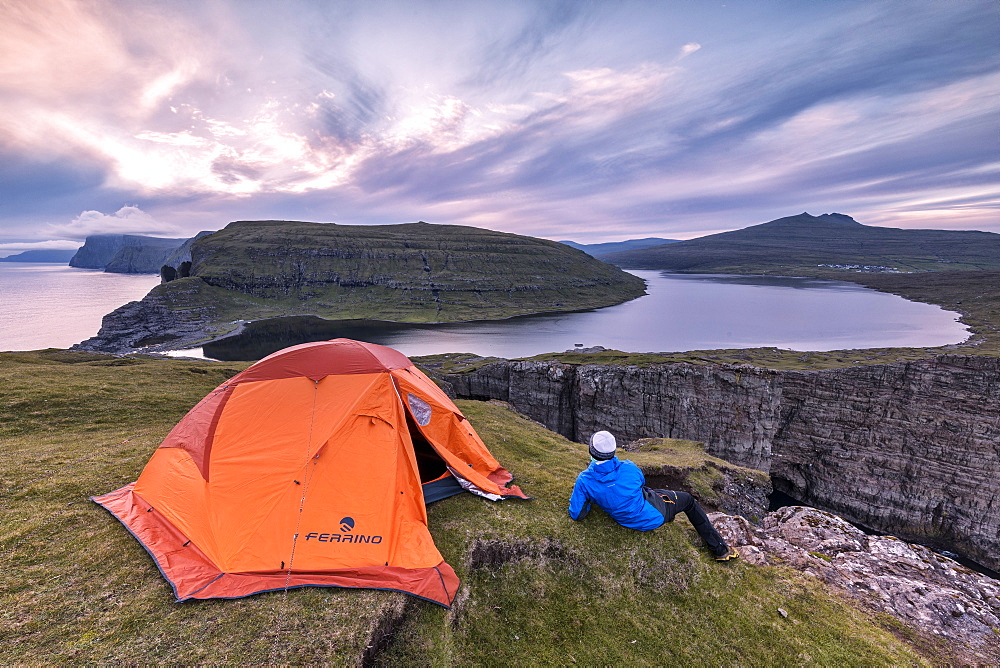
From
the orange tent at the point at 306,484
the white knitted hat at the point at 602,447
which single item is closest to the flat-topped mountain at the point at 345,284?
the orange tent at the point at 306,484

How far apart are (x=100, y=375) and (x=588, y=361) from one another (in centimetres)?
4368

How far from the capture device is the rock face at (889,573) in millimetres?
7844

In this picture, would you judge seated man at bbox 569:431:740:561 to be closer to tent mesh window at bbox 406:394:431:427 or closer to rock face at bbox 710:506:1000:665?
rock face at bbox 710:506:1000:665

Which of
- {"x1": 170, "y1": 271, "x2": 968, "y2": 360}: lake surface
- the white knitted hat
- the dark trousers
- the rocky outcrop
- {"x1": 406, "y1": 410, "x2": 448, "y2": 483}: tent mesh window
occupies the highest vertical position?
the white knitted hat

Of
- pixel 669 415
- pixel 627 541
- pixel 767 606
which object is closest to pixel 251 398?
pixel 627 541

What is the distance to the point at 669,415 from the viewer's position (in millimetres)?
38062

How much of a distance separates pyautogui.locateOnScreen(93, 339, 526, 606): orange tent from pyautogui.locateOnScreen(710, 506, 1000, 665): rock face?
7.28 metres

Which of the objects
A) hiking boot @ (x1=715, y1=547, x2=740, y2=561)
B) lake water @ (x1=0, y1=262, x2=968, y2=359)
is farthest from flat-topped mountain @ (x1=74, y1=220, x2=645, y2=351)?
hiking boot @ (x1=715, y1=547, x2=740, y2=561)

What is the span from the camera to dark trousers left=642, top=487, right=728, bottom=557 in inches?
342

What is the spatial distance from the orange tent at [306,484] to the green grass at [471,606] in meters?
0.37

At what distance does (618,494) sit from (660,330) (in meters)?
119

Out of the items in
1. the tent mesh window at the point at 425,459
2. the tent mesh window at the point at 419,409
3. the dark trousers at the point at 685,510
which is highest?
the tent mesh window at the point at 419,409

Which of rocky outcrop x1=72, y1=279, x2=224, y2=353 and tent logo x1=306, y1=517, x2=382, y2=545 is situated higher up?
tent logo x1=306, y1=517, x2=382, y2=545

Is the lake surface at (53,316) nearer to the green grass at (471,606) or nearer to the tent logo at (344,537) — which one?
the green grass at (471,606)
